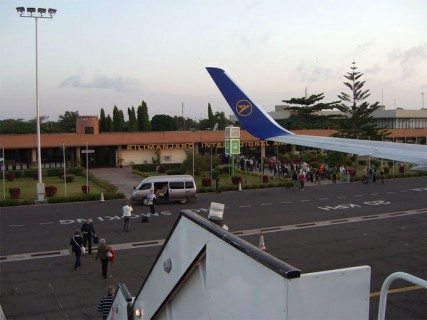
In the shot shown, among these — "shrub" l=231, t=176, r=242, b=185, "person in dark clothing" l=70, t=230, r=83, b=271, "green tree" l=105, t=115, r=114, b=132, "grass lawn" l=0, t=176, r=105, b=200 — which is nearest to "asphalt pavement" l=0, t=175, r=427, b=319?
"person in dark clothing" l=70, t=230, r=83, b=271

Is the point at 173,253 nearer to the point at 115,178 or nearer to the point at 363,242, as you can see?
the point at 363,242

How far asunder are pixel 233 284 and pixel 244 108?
27.4 feet

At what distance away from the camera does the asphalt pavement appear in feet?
36.3

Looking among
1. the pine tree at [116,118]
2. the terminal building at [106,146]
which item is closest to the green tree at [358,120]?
the terminal building at [106,146]

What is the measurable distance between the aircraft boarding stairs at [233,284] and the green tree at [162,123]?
75284mm

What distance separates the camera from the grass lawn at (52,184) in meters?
28.9

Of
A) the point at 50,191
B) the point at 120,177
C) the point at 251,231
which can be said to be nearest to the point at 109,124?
the point at 120,177

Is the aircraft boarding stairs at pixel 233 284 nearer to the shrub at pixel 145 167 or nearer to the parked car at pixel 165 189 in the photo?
the parked car at pixel 165 189

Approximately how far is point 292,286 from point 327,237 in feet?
49.2

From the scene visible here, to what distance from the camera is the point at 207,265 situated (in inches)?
121

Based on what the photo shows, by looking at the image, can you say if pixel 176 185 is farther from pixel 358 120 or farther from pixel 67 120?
pixel 67 120

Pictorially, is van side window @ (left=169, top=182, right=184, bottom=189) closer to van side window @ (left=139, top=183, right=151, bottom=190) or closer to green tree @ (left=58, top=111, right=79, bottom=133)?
van side window @ (left=139, top=183, right=151, bottom=190)

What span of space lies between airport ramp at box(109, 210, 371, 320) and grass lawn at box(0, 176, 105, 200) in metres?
25.3

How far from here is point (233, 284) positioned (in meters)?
2.66
